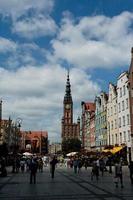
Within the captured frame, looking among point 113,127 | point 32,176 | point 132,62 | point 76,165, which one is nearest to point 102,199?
point 32,176

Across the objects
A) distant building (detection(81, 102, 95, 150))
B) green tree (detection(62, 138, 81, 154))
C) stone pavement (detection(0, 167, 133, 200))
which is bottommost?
stone pavement (detection(0, 167, 133, 200))

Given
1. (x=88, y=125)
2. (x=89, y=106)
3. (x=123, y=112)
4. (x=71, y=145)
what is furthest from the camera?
(x=71, y=145)

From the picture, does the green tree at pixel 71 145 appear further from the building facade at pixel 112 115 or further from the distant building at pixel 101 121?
the building facade at pixel 112 115

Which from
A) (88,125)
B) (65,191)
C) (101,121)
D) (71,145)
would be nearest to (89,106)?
(88,125)

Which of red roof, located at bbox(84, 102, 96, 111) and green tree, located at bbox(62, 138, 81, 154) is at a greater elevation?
red roof, located at bbox(84, 102, 96, 111)

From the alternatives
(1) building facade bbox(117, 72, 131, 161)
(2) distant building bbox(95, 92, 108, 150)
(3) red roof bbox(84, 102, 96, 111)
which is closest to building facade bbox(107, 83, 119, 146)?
(1) building facade bbox(117, 72, 131, 161)

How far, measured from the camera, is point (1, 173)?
3762 cm

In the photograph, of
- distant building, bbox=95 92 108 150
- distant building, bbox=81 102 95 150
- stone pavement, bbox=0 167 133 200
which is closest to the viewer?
stone pavement, bbox=0 167 133 200

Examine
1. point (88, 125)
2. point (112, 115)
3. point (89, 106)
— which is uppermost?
point (89, 106)

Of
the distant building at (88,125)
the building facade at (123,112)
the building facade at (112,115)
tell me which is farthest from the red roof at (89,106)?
the building facade at (123,112)

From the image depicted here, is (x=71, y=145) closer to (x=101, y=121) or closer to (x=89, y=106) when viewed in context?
(x=89, y=106)

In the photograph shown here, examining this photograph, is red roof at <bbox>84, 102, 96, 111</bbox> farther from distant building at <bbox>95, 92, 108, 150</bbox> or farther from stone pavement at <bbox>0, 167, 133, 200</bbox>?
stone pavement at <bbox>0, 167, 133, 200</bbox>

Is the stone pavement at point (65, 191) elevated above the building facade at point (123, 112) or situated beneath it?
situated beneath

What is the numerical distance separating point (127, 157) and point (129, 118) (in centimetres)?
647
